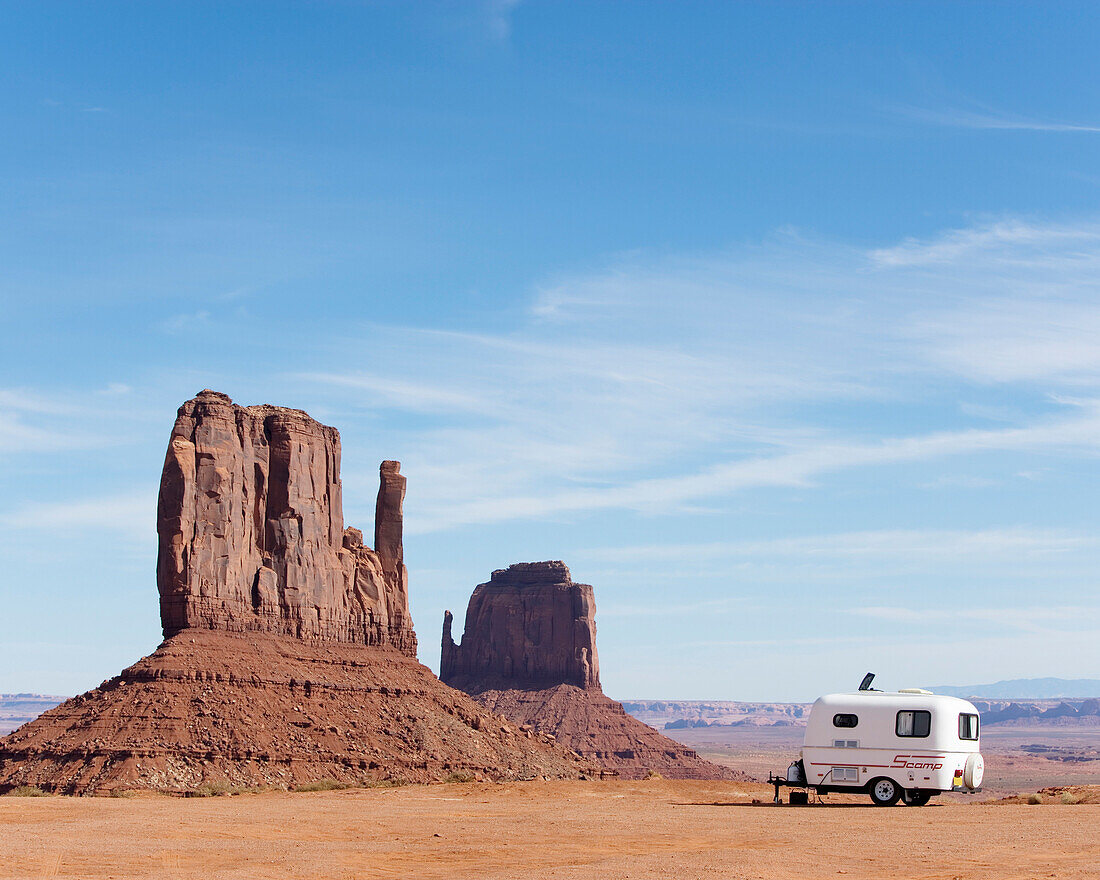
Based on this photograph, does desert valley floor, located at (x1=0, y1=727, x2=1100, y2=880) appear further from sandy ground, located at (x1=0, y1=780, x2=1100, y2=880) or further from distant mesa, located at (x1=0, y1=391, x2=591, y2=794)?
distant mesa, located at (x1=0, y1=391, x2=591, y2=794)

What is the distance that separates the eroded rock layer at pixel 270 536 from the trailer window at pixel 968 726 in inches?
1930

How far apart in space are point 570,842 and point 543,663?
5032 inches

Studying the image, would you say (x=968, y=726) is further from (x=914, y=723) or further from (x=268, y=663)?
(x=268, y=663)

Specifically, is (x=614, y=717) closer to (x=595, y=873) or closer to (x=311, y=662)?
(x=311, y=662)

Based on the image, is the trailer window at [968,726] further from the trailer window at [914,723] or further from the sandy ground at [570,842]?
the sandy ground at [570,842]

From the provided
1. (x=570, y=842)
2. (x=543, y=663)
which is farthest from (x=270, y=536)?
(x=543, y=663)

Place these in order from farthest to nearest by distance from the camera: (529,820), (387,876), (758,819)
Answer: (529,820) → (758,819) → (387,876)

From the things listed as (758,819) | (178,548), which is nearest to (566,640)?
(178,548)

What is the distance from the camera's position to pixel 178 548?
7888cm

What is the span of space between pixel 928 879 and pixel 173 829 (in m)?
22.7

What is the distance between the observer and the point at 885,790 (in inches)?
1606

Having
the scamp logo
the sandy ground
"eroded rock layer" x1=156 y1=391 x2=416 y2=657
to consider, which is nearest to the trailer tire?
the sandy ground

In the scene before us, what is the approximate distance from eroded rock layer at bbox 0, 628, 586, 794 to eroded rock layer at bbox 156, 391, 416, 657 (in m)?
1.97

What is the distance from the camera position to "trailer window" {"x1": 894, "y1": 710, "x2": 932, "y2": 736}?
39.7 m
